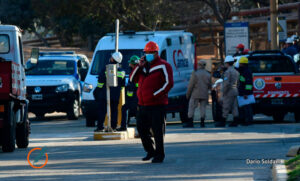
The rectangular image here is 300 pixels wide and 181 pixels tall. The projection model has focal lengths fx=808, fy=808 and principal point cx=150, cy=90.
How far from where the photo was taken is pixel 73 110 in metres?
25.9

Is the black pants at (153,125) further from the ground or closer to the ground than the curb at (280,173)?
further from the ground

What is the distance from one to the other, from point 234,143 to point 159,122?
11.7 feet

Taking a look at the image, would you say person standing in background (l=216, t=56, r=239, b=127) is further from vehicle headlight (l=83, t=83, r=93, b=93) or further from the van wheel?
the van wheel

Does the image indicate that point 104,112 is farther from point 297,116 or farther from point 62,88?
point 62,88

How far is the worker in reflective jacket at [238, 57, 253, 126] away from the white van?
2.05 m

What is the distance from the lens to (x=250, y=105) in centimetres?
2086

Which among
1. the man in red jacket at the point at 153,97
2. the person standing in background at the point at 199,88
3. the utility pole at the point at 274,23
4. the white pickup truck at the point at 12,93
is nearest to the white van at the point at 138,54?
the person standing in background at the point at 199,88

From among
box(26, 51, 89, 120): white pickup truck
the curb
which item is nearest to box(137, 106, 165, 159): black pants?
the curb

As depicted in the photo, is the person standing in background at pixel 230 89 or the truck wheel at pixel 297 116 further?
the truck wheel at pixel 297 116

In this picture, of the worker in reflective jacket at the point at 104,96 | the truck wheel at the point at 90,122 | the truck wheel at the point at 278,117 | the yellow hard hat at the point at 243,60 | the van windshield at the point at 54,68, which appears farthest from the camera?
the van windshield at the point at 54,68

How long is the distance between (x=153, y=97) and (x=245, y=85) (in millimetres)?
8869

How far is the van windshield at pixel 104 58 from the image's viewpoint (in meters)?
21.7

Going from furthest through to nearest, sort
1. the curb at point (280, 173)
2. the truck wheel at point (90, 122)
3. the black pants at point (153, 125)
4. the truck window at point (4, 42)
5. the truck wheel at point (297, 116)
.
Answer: the truck wheel at point (90, 122)
the truck wheel at point (297, 116)
the truck window at point (4, 42)
the black pants at point (153, 125)
the curb at point (280, 173)

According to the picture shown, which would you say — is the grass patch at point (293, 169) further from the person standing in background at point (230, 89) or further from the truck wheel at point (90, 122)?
the truck wheel at point (90, 122)
